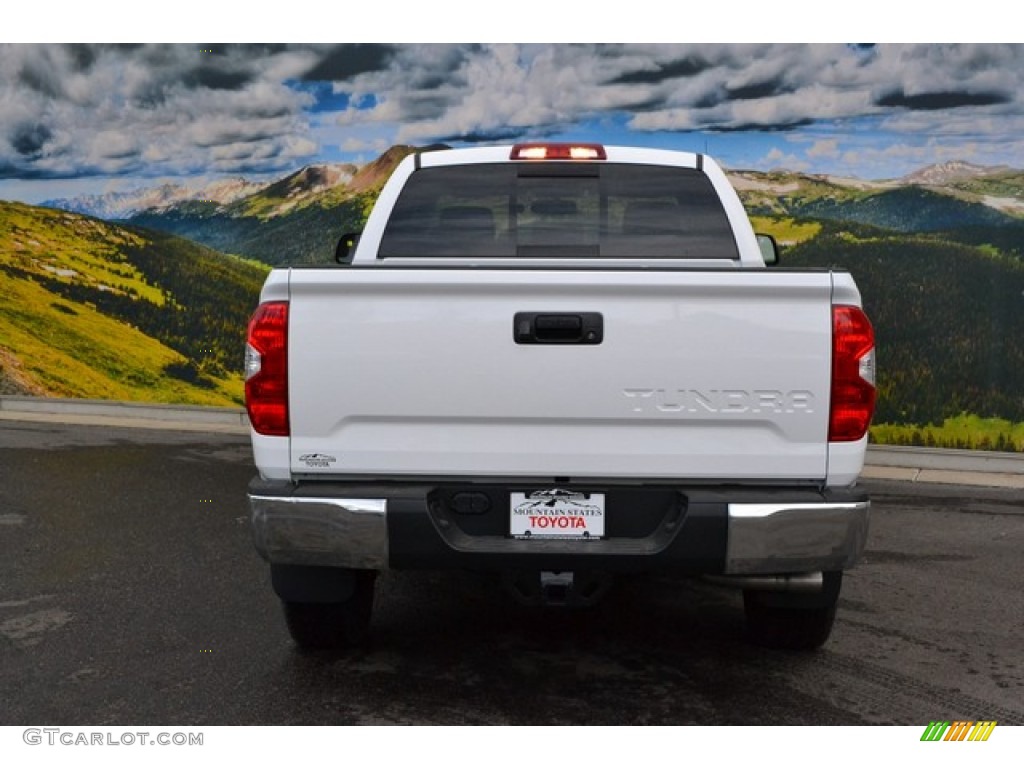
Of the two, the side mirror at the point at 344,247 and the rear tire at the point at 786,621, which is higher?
the side mirror at the point at 344,247

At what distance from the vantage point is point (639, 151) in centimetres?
563

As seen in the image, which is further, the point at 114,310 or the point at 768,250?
the point at 114,310

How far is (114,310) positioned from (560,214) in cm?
1007

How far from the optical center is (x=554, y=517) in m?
3.81

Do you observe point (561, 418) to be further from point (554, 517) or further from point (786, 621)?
point (786, 621)

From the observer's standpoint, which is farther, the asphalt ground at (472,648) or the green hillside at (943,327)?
the green hillside at (943,327)

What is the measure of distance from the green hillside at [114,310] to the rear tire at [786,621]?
31.6 ft

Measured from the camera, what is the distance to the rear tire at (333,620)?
4512 millimetres

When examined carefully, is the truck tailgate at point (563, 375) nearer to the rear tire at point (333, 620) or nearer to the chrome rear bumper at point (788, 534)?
the chrome rear bumper at point (788, 534)

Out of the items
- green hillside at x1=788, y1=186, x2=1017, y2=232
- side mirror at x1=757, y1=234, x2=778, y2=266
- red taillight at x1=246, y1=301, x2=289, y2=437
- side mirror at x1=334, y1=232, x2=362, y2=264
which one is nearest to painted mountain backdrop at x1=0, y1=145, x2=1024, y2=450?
green hillside at x1=788, y1=186, x2=1017, y2=232

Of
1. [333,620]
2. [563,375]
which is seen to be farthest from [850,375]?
[333,620]

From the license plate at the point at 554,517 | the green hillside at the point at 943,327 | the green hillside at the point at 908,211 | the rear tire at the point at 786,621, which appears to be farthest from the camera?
the green hillside at the point at 908,211
